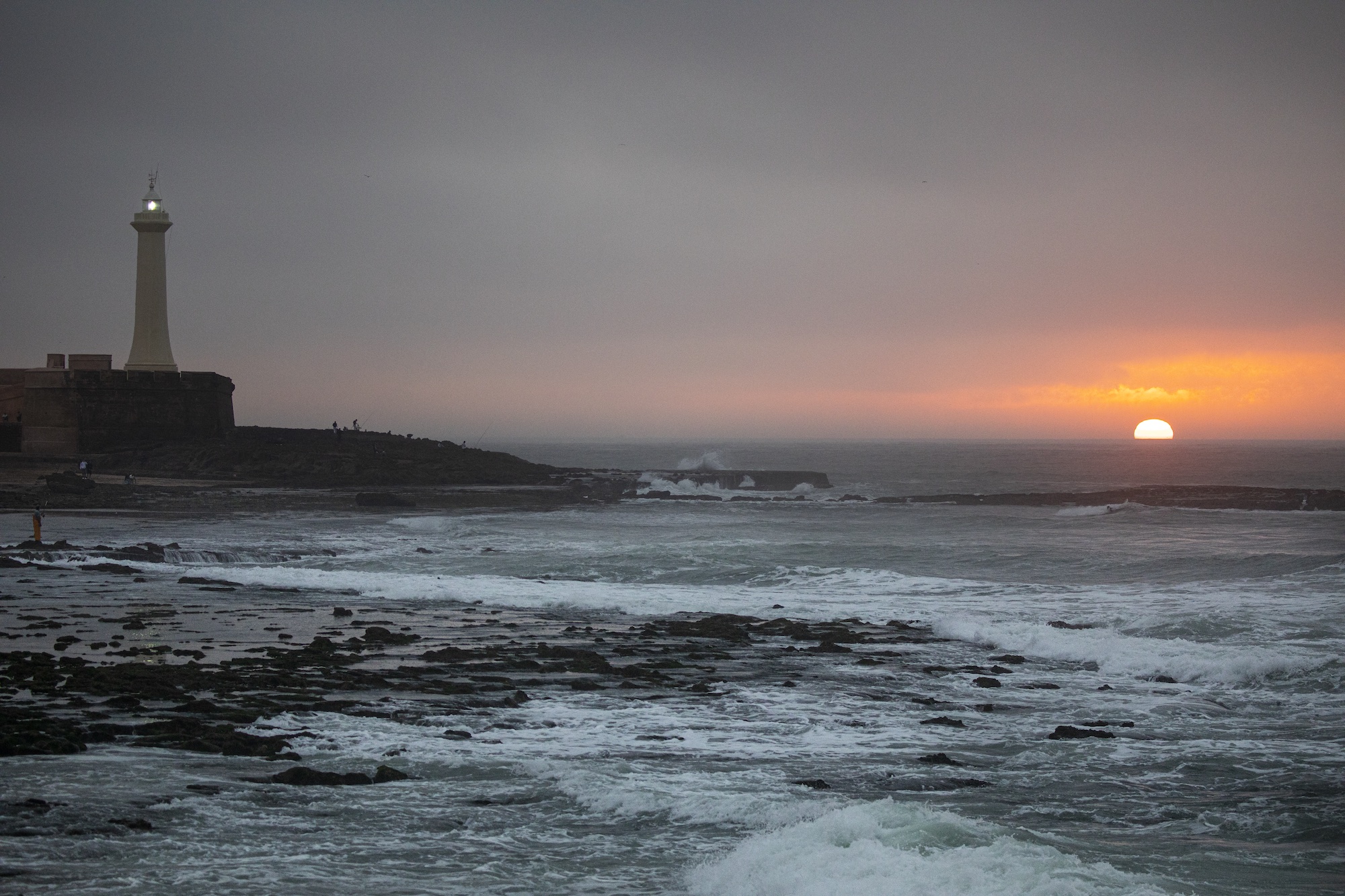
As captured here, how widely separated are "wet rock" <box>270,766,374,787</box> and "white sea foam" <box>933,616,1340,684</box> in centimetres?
853

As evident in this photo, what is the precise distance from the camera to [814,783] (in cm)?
766

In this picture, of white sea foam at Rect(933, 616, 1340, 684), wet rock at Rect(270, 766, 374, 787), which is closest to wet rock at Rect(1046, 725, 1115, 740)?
white sea foam at Rect(933, 616, 1340, 684)

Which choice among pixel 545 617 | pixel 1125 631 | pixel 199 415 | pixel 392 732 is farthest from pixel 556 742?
pixel 199 415

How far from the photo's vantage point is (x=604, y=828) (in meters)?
6.80

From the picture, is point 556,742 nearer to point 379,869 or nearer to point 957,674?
point 379,869

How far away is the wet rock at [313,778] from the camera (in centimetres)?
743

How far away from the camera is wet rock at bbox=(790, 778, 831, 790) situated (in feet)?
24.9

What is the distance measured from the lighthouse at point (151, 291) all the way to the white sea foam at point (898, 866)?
45491 millimetres

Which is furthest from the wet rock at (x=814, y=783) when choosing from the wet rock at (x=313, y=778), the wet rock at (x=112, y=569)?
the wet rock at (x=112, y=569)

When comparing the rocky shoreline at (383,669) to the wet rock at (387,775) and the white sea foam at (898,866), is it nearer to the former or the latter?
the wet rock at (387,775)

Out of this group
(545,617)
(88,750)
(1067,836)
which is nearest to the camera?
(1067,836)

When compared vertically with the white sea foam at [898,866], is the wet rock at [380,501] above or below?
above

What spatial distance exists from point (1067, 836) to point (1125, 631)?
31.6ft

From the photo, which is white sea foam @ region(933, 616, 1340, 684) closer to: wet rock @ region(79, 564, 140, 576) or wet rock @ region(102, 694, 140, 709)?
wet rock @ region(102, 694, 140, 709)
